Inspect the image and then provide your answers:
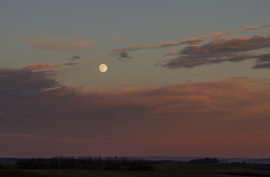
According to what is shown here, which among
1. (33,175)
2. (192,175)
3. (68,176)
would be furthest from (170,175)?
(33,175)

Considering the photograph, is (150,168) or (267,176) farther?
(267,176)

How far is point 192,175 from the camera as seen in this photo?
306 feet

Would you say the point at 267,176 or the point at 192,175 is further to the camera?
the point at 267,176

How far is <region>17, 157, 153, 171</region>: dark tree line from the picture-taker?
98.1 m

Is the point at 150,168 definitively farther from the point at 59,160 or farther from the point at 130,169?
the point at 59,160

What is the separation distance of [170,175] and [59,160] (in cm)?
2759

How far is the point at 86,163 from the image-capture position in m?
102

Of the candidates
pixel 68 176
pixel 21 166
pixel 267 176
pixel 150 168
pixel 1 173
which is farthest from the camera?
pixel 267 176

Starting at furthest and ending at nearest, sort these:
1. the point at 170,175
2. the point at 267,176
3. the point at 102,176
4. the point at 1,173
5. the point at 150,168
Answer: the point at 267,176
the point at 150,168
the point at 170,175
the point at 102,176
the point at 1,173

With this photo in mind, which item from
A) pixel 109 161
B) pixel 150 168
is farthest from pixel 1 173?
pixel 150 168

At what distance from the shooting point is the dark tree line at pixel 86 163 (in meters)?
98.1

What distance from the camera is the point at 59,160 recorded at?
332 feet

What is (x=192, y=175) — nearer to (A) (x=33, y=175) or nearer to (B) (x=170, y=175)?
(B) (x=170, y=175)

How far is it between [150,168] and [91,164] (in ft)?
49.6
